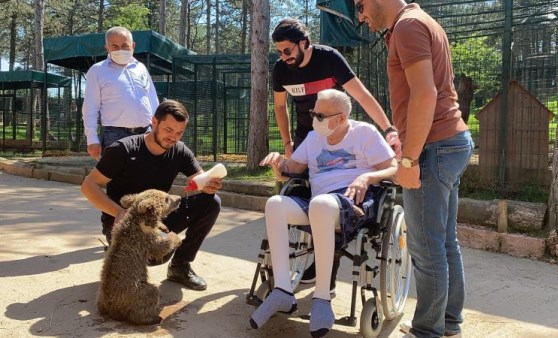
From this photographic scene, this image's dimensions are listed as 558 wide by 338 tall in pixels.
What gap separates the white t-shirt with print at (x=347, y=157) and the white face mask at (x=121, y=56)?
2.03 metres

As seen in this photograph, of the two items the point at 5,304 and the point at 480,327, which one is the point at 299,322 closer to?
the point at 480,327

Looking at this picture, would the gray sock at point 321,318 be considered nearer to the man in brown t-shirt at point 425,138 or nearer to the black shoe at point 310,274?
the man in brown t-shirt at point 425,138

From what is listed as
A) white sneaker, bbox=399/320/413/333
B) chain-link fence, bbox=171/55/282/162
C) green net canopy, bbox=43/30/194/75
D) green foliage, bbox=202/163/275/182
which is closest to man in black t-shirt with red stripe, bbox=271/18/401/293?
white sneaker, bbox=399/320/413/333

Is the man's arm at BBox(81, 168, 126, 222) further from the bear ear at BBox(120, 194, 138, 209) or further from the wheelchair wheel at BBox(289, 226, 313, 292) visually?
the wheelchair wheel at BBox(289, 226, 313, 292)

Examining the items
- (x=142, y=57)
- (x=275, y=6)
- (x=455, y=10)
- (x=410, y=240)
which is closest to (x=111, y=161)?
(x=410, y=240)

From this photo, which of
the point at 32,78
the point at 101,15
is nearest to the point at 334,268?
A: the point at 32,78

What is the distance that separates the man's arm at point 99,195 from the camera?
3.24 m

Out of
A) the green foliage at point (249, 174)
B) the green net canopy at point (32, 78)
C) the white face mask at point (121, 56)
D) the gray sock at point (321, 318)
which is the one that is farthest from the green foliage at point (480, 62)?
the green net canopy at point (32, 78)

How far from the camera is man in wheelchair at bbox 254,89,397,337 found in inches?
108

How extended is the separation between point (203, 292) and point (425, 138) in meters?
1.92

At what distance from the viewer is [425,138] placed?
2406mm

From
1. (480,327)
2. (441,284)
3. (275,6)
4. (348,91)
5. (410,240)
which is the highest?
(275,6)

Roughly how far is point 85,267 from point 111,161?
3.65 feet

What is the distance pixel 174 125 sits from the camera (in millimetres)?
3357
